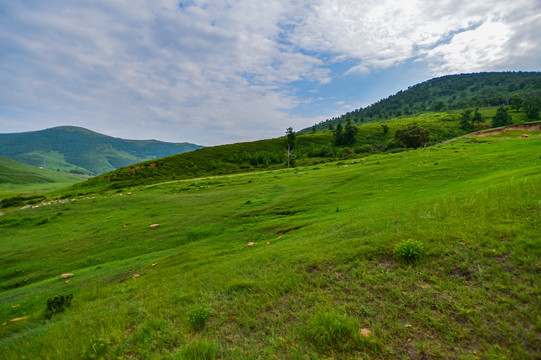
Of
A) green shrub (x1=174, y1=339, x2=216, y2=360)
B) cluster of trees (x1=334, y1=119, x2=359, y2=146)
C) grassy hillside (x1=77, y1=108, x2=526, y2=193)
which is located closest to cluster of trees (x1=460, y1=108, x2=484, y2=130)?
grassy hillside (x1=77, y1=108, x2=526, y2=193)

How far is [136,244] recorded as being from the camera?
1800cm

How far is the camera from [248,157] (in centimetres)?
8925

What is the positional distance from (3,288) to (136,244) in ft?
23.8

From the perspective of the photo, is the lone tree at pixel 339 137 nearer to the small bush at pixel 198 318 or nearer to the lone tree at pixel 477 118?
the lone tree at pixel 477 118

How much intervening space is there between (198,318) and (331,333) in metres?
3.17

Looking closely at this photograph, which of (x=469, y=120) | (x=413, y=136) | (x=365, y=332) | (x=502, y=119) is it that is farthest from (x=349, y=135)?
(x=365, y=332)

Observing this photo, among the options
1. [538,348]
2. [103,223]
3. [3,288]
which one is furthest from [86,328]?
[103,223]

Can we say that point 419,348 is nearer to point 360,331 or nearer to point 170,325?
point 360,331

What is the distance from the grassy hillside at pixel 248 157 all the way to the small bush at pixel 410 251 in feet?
213

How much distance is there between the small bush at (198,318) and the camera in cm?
528

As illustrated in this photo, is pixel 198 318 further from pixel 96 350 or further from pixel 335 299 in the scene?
pixel 335 299

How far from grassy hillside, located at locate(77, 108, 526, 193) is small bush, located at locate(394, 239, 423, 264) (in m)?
65.0

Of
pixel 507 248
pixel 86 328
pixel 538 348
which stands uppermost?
pixel 507 248

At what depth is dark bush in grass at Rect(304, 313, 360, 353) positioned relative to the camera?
13.0ft
